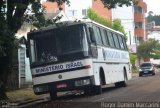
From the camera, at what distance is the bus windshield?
22.4 meters

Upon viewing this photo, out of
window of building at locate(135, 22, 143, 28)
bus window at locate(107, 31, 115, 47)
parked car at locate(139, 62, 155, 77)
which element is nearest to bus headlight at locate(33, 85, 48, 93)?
bus window at locate(107, 31, 115, 47)

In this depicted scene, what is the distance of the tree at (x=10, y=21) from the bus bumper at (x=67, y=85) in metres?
1.83

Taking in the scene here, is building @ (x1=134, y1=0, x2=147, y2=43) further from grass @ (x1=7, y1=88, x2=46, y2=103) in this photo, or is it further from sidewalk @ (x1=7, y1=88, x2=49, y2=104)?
grass @ (x1=7, y1=88, x2=46, y2=103)

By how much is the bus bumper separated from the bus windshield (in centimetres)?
106

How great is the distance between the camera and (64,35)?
2284 centimetres

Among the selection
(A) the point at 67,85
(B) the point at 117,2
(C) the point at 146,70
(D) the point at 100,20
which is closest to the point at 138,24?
(D) the point at 100,20

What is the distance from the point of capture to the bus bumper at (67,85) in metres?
22.3

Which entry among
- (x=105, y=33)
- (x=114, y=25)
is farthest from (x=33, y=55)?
(x=114, y=25)

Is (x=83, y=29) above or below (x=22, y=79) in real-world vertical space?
above

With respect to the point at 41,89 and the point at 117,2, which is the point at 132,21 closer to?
the point at 117,2

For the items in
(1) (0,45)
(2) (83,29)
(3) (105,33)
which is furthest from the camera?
(3) (105,33)

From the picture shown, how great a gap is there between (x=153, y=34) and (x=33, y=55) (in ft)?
397

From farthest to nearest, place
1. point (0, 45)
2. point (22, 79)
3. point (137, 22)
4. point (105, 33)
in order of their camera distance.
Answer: point (137, 22) → point (22, 79) → point (105, 33) → point (0, 45)

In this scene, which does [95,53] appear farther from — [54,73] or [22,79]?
[22,79]
